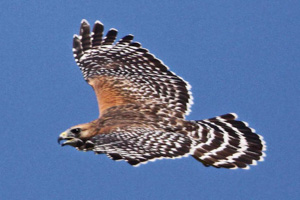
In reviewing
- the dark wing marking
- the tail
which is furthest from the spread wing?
the dark wing marking

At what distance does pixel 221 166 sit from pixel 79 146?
2.29 metres

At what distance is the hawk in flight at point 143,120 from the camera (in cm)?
1352

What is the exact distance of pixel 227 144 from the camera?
1455 cm

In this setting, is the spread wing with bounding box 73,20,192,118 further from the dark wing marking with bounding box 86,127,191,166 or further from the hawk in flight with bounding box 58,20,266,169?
the dark wing marking with bounding box 86,127,191,166

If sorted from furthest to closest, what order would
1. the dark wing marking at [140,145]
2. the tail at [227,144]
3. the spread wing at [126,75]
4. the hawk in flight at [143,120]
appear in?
the spread wing at [126,75]
the tail at [227,144]
the hawk in flight at [143,120]
the dark wing marking at [140,145]

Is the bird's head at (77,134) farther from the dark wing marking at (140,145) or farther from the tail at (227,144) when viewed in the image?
the tail at (227,144)

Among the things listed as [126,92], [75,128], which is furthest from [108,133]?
[126,92]

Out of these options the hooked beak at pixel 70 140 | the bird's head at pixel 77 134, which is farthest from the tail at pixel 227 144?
the hooked beak at pixel 70 140

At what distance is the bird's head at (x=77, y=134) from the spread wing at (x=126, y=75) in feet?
2.79

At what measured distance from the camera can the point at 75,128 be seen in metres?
14.2

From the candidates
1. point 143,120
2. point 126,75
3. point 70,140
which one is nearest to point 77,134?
point 70,140

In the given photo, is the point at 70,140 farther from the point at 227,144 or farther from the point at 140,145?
the point at 227,144

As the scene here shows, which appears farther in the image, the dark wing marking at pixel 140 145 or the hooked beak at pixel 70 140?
the hooked beak at pixel 70 140

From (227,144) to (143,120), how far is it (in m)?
1.43
